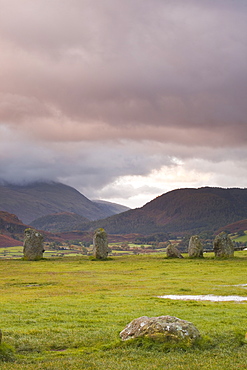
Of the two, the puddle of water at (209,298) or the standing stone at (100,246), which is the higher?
the standing stone at (100,246)

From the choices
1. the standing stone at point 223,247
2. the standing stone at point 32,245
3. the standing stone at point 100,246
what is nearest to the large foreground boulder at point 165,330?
the standing stone at point 223,247

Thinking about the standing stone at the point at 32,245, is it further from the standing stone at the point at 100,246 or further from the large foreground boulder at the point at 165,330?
the large foreground boulder at the point at 165,330

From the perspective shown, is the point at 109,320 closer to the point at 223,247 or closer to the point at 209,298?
the point at 209,298

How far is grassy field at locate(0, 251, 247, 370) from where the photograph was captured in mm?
17188

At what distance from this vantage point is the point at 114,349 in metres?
18.8

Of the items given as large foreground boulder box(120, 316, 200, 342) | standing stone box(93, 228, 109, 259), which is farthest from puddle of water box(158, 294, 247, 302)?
standing stone box(93, 228, 109, 259)

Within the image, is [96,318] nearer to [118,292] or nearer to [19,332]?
[19,332]

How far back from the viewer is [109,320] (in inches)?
984

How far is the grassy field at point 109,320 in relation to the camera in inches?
677

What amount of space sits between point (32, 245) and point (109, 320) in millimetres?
62725

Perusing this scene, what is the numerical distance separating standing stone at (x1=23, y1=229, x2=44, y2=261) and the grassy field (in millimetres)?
30699

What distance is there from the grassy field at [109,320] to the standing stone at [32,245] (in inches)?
1209

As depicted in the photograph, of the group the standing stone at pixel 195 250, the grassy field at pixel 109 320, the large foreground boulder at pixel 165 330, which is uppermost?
the standing stone at pixel 195 250

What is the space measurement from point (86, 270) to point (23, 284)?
17514 mm
